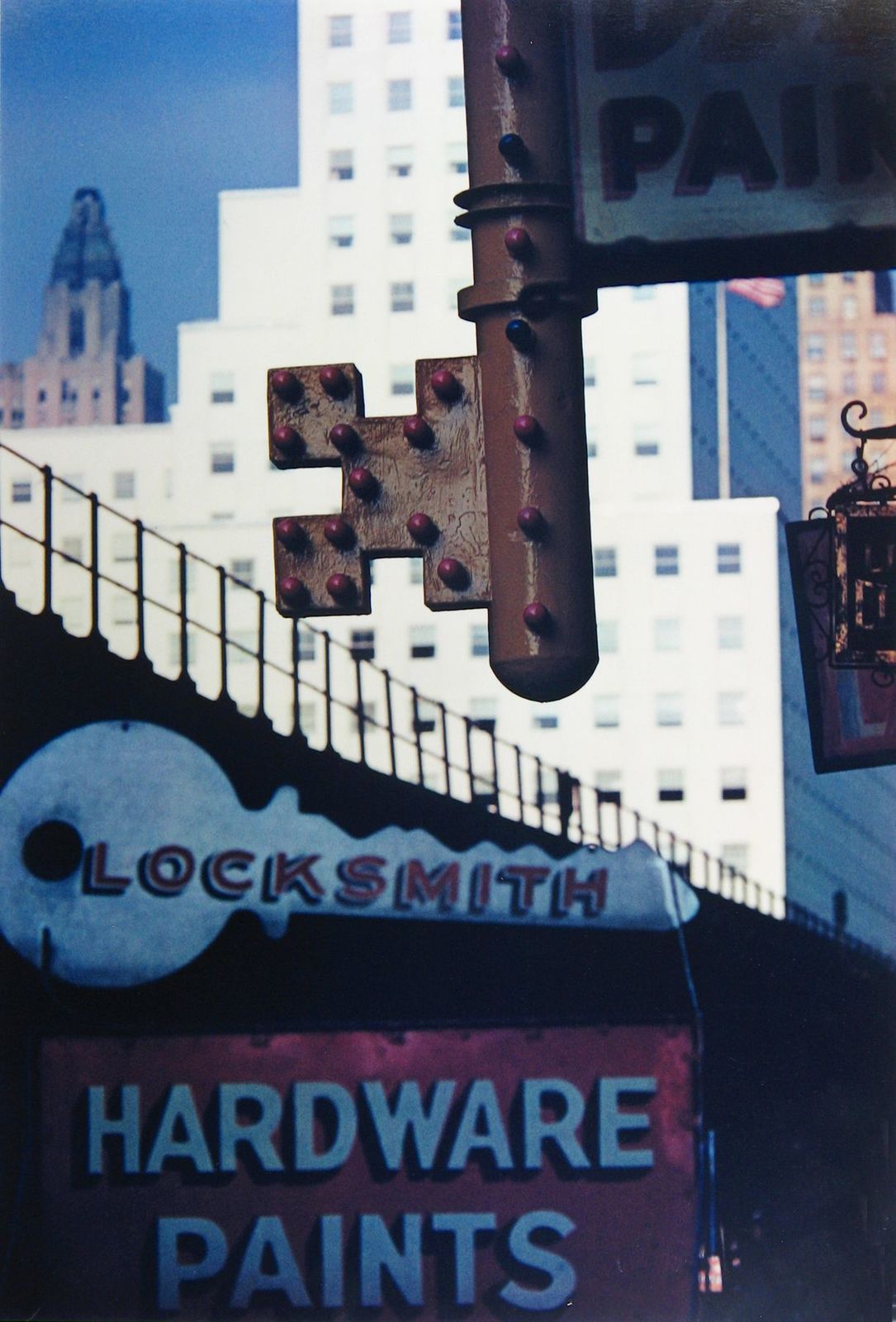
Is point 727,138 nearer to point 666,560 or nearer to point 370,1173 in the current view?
point 666,560

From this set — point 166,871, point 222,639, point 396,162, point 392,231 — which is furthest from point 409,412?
point 166,871

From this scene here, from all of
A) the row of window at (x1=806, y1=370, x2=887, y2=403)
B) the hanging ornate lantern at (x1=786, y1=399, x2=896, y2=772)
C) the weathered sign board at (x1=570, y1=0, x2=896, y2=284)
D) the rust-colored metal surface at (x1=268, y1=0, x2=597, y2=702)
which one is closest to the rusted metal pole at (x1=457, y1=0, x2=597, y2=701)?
the rust-colored metal surface at (x1=268, y1=0, x2=597, y2=702)

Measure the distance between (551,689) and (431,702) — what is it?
4.20 feet

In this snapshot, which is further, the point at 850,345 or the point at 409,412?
the point at 850,345

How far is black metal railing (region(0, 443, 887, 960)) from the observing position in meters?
7.93

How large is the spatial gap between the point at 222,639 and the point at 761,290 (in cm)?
281

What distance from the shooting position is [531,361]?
659 cm

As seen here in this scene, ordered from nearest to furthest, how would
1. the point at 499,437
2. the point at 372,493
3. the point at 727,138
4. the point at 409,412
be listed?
the point at 372,493 < the point at 499,437 < the point at 727,138 < the point at 409,412

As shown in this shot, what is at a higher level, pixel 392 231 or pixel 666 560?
pixel 392 231

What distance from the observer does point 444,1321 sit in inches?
302

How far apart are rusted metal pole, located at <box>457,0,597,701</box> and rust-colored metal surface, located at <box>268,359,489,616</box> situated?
0.13 metres

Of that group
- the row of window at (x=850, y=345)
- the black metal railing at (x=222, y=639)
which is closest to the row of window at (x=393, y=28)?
the row of window at (x=850, y=345)

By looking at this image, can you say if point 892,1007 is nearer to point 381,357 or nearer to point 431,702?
point 431,702

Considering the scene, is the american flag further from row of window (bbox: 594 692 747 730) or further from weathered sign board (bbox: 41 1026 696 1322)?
weathered sign board (bbox: 41 1026 696 1322)
